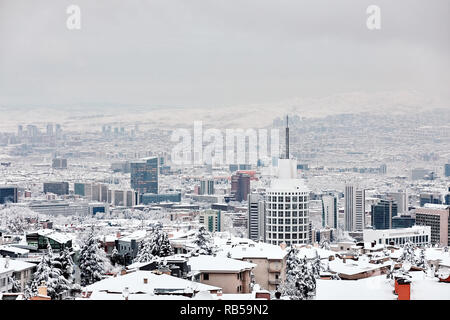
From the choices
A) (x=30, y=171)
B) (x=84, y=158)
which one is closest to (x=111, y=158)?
(x=84, y=158)

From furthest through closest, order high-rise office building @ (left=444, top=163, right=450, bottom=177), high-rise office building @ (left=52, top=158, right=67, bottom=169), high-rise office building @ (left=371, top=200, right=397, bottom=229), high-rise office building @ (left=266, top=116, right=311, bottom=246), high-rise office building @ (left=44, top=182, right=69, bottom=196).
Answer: high-rise office building @ (left=266, top=116, right=311, bottom=246) < high-rise office building @ (left=44, top=182, right=69, bottom=196) < high-rise office building @ (left=371, top=200, right=397, bottom=229) < high-rise office building @ (left=52, top=158, right=67, bottom=169) < high-rise office building @ (left=444, top=163, right=450, bottom=177)

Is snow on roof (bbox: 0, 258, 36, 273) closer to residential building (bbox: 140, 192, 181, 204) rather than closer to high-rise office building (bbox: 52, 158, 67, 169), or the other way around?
high-rise office building (bbox: 52, 158, 67, 169)

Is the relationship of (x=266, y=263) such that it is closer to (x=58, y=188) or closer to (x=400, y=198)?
(x=400, y=198)

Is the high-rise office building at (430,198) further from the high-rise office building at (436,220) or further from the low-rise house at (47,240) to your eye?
the low-rise house at (47,240)

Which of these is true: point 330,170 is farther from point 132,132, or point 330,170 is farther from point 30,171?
point 30,171

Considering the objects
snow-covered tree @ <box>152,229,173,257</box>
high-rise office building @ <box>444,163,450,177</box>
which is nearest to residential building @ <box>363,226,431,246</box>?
high-rise office building @ <box>444,163,450,177</box>

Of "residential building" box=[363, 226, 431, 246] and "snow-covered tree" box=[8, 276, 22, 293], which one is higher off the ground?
"snow-covered tree" box=[8, 276, 22, 293]

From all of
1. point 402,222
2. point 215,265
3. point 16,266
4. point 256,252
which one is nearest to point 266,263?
point 256,252
